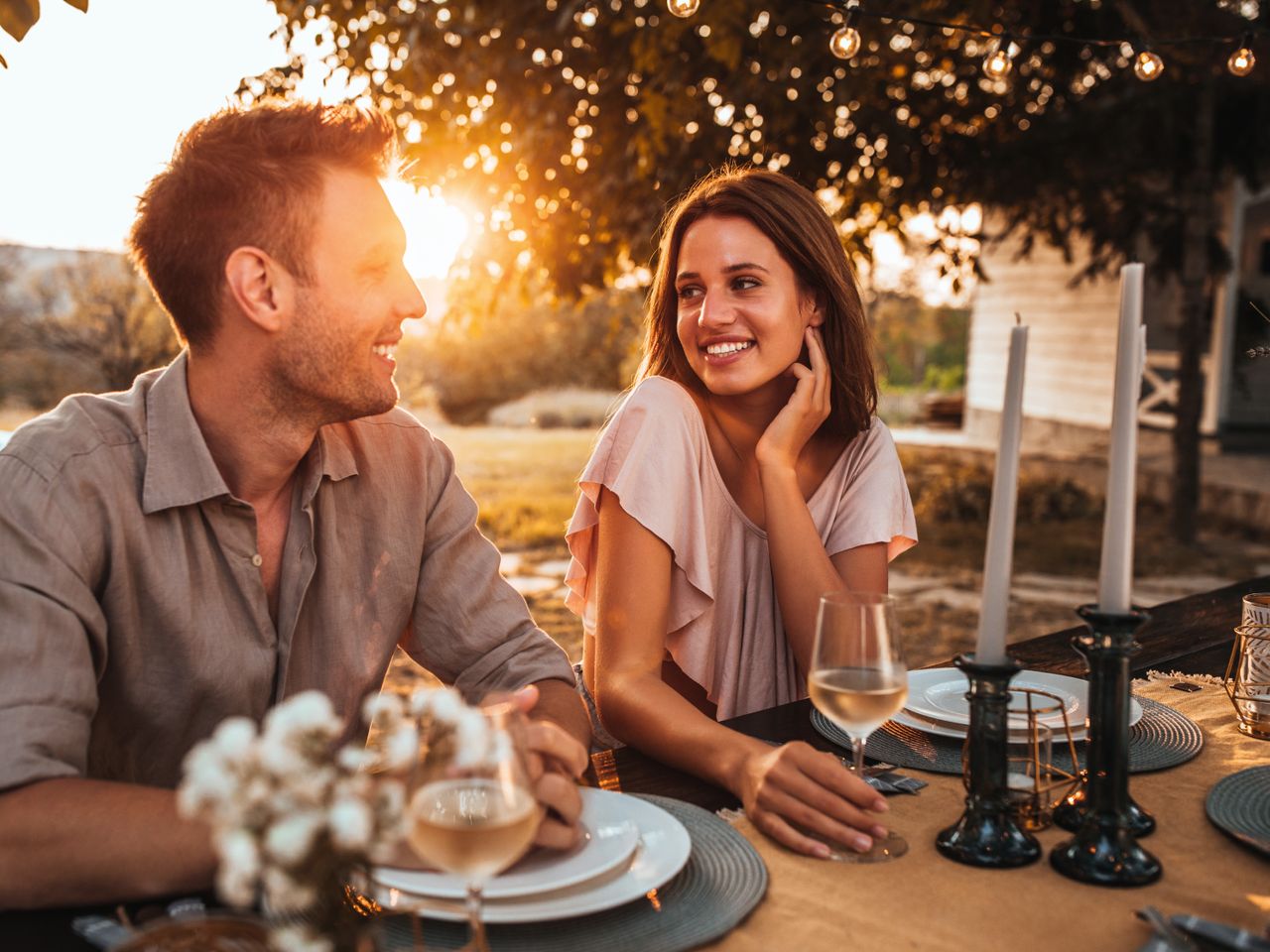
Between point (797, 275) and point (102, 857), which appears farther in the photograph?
point (797, 275)

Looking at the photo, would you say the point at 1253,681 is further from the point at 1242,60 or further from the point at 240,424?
the point at 1242,60

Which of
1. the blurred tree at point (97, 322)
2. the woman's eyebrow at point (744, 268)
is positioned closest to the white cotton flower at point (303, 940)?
the woman's eyebrow at point (744, 268)

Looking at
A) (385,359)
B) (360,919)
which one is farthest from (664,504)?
(360,919)

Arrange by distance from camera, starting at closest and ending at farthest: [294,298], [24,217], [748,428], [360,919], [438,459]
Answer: [360,919] < [294,298] < [438,459] < [748,428] < [24,217]

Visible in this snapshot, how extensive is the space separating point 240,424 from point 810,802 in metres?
1.10

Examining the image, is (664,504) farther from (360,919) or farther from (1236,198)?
(1236,198)

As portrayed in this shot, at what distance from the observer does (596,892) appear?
112cm

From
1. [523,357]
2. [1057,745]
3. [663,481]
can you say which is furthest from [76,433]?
[523,357]

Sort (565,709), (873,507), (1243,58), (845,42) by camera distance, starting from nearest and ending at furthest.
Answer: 1. (565,709)
2. (873,507)
3. (845,42)
4. (1243,58)

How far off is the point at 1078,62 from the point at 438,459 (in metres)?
7.81

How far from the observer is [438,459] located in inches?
82.5

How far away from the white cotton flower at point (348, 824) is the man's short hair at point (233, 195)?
1270 mm

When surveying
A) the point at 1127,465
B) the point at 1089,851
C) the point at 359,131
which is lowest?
the point at 1089,851

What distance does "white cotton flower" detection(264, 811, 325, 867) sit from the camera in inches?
26.1
